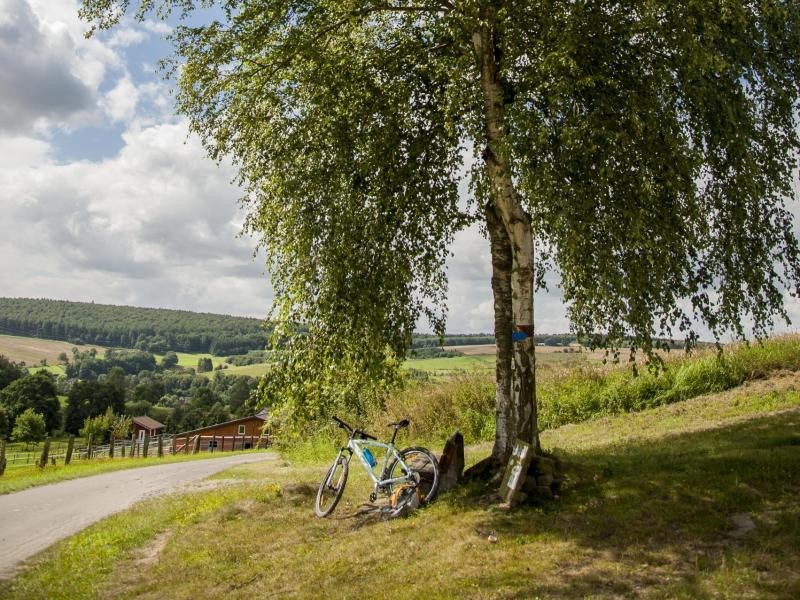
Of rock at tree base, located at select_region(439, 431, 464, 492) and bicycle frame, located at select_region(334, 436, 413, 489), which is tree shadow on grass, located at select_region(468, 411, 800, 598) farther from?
bicycle frame, located at select_region(334, 436, 413, 489)

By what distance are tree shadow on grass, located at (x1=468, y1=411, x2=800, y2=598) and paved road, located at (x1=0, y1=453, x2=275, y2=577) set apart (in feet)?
27.6

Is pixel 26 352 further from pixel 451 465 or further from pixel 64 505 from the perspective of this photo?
pixel 451 465

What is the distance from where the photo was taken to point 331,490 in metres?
11.3

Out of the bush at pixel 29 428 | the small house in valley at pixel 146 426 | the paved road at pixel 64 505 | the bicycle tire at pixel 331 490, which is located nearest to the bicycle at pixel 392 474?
the bicycle tire at pixel 331 490

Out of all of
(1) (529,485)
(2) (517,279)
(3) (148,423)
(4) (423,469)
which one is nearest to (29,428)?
(3) (148,423)

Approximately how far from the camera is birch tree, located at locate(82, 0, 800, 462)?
872cm

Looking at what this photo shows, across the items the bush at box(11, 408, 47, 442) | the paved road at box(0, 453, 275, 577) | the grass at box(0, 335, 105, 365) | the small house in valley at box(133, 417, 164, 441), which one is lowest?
the small house in valley at box(133, 417, 164, 441)

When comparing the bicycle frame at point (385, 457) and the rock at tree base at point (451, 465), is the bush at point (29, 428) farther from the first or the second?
the rock at tree base at point (451, 465)

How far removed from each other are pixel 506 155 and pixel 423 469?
528cm

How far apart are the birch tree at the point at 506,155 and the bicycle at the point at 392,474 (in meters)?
0.99

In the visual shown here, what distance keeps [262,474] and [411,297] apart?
39.6ft

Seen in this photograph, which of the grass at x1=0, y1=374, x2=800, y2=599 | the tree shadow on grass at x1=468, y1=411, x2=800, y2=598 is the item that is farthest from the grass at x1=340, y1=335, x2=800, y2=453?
the tree shadow on grass at x1=468, y1=411, x2=800, y2=598

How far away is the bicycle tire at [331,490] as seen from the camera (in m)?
11.0

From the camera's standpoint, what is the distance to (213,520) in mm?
11680
